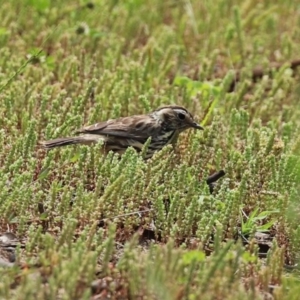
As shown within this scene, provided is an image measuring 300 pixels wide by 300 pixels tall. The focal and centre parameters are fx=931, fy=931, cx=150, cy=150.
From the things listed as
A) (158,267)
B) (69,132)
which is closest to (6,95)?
(69,132)

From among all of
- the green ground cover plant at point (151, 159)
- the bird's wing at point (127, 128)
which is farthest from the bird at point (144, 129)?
the green ground cover plant at point (151, 159)

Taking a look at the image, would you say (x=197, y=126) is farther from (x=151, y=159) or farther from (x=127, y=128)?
(x=151, y=159)

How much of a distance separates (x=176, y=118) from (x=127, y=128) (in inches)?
18.7

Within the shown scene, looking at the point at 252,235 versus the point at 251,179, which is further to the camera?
the point at 251,179

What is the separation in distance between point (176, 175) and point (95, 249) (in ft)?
4.47

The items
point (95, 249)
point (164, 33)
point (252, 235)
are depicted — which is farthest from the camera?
point (164, 33)

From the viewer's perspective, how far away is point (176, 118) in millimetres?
7852

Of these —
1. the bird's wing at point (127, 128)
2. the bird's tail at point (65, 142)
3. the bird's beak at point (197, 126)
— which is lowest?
the bird's beak at point (197, 126)

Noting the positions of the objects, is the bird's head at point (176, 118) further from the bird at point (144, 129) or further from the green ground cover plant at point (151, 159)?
the green ground cover plant at point (151, 159)

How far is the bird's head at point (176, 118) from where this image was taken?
785 cm

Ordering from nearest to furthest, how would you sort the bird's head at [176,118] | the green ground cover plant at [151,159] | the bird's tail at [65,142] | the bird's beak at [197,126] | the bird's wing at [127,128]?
the green ground cover plant at [151,159], the bird's tail at [65,142], the bird's wing at [127,128], the bird's beak at [197,126], the bird's head at [176,118]

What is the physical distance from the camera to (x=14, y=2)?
Answer: 1055 centimetres

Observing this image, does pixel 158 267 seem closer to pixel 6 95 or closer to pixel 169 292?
Result: pixel 169 292

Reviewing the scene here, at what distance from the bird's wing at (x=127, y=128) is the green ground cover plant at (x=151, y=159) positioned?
0.47 ft
